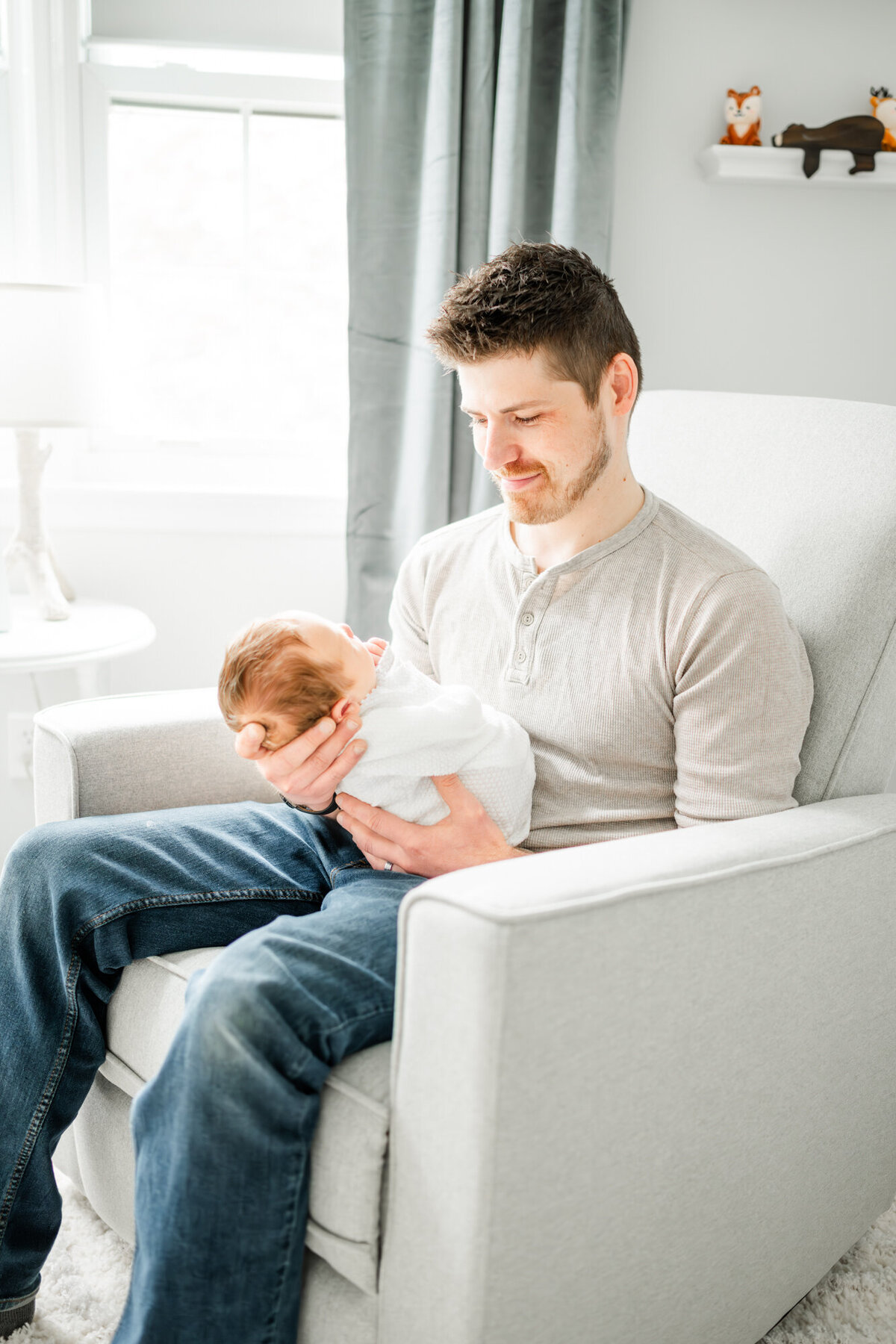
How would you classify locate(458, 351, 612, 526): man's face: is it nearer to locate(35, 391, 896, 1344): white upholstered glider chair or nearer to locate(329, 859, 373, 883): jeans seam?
locate(35, 391, 896, 1344): white upholstered glider chair

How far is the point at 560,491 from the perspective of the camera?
1.32 meters

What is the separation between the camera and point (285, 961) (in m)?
1.00

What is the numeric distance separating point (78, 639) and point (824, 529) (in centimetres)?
125

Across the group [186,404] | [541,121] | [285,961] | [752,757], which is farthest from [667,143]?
[285,961]

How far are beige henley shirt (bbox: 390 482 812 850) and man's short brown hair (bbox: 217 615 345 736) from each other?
0.93 ft

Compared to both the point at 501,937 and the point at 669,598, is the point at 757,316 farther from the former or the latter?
the point at 501,937

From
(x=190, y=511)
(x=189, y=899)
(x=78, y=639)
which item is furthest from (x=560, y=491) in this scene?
(x=190, y=511)

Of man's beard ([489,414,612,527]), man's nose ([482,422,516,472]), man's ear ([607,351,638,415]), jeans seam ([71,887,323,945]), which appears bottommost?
jeans seam ([71,887,323,945])

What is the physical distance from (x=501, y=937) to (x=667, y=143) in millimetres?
1955

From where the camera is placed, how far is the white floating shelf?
2.19 m

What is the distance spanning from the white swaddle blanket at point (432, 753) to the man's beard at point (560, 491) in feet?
0.78

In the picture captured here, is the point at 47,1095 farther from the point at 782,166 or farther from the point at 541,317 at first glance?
the point at 782,166

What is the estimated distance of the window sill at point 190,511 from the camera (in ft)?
7.53

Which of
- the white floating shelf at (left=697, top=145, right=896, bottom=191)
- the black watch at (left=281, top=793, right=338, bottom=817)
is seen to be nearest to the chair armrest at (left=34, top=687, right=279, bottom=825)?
the black watch at (left=281, top=793, right=338, bottom=817)
